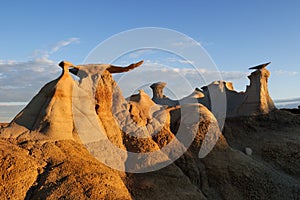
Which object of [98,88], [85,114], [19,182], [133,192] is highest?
[98,88]

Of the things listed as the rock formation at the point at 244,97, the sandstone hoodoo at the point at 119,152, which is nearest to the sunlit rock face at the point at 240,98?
the rock formation at the point at 244,97

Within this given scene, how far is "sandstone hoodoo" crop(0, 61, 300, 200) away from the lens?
7.21m

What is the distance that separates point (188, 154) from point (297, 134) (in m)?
9.46

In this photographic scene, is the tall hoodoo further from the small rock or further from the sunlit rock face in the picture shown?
the small rock

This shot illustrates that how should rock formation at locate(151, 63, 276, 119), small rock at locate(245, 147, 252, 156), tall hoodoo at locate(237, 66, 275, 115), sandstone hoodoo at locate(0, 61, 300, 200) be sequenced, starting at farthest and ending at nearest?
rock formation at locate(151, 63, 276, 119)
tall hoodoo at locate(237, 66, 275, 115)
small rock at locate(245, 147, 252, 156)
sandstone hoodoo at locate(0, 61, 300, 200)

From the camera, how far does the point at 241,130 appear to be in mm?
19547

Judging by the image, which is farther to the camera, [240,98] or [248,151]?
[240,98]

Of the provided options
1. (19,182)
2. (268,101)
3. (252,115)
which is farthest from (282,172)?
(19,182)

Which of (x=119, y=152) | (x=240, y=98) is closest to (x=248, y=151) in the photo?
(x=240, y=98)

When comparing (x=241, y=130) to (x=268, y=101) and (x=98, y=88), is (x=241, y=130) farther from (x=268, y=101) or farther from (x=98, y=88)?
(x=98, y=88)

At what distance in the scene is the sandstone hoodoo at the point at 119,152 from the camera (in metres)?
7.21

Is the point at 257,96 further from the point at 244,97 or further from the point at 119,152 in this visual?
the point at 119,152

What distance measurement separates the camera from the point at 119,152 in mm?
10406

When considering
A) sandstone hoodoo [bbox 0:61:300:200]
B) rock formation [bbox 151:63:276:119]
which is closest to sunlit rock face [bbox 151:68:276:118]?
rock formation [bbox 151:63:276:119]
